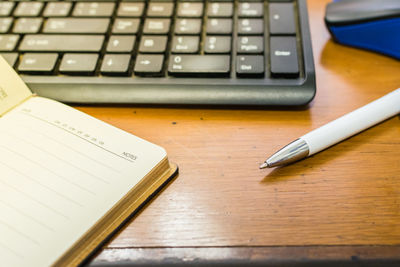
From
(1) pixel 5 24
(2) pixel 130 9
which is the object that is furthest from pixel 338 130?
(1) pixel 5 24

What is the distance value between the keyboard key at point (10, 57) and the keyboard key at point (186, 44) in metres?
0.16

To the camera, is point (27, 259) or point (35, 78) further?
point (35, 78)

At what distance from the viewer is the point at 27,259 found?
245 millimetres

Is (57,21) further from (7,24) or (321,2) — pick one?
(321,2)

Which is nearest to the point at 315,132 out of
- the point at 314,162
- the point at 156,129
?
the point at 314,162

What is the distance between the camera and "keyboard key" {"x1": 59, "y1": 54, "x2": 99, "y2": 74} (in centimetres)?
36

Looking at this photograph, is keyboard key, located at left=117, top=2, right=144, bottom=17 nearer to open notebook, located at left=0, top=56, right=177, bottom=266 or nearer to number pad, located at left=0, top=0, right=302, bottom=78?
number pad, located at left=0, top=0, right=302, bottom=78

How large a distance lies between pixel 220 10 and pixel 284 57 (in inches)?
3.5

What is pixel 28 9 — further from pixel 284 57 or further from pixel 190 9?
pixel 284 57

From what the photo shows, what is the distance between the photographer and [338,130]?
1.03 ft

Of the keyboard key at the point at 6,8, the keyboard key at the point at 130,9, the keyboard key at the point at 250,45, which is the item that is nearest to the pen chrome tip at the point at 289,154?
the keyboard key at the point at 250,45

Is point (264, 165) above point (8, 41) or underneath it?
underneath

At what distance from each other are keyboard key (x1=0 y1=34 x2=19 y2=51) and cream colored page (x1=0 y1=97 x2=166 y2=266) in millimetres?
71

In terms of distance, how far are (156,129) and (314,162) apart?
0.46 ft
